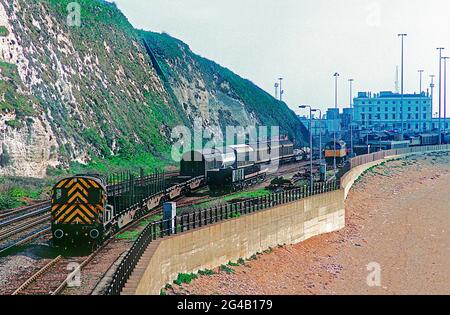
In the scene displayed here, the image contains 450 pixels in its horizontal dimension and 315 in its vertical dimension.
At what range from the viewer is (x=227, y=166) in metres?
57.7

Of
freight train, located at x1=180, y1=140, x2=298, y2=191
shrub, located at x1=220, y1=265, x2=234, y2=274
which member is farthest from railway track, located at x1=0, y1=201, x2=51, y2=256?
freight train, located at x1=180, y1=140, x2=298, y2=191

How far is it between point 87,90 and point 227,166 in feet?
82.6

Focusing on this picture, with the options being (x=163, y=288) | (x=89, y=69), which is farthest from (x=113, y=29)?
(x=163, y=288)

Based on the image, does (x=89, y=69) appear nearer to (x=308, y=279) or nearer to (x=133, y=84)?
(x=133, y=84)

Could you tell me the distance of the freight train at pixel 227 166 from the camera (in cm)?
5347

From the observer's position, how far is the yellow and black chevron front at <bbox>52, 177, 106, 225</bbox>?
28469 millimetres

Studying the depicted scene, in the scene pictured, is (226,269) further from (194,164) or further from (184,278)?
(194,164)

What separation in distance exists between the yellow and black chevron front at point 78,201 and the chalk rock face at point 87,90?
24.0m

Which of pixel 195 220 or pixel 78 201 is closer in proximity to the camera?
pixel 78 201

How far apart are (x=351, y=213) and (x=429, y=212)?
10.7 m

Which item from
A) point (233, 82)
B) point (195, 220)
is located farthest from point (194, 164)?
point (233, 82)

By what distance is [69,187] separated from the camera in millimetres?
28734

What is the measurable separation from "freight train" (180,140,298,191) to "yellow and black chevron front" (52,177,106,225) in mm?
25083

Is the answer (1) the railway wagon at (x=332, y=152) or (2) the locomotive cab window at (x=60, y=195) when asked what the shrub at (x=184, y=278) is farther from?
(1) the railway wagon at (x=332, y=152)
